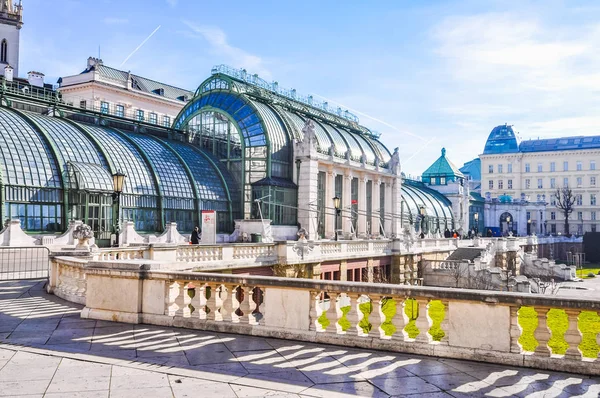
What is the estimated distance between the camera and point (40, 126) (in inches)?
1336

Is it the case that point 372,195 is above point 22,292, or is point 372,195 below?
above

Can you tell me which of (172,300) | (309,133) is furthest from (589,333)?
(309,133)

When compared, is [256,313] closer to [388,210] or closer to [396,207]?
[388,210]

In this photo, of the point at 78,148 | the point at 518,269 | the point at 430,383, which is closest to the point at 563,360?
the point at 430,383

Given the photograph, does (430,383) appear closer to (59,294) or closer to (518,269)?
(59,294)

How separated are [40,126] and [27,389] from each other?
99.3 feet

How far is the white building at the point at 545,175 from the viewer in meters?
111

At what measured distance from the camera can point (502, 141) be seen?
4685 inches

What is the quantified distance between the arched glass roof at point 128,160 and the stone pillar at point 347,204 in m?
19.5

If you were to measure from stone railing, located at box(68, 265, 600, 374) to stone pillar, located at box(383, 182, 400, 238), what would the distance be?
48.5 metres

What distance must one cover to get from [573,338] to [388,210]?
51.2 m

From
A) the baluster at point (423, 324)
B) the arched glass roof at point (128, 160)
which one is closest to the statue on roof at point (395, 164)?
the arched glass roof at point (128, 160)

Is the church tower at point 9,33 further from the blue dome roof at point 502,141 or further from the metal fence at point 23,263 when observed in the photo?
the blue dome roof at point 502,141

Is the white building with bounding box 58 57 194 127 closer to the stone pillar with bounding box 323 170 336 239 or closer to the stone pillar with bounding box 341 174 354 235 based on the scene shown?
the stone pillar with bounding box 323 170 336 239
